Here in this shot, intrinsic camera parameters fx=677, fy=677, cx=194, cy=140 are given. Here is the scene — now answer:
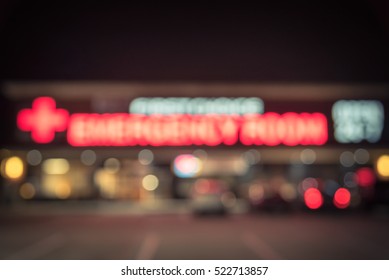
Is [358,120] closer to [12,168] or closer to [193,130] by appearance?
[193,130]

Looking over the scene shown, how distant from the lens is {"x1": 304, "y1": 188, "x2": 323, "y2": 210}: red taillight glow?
34812 millimetres

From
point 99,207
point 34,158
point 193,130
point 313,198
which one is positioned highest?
point 193,130

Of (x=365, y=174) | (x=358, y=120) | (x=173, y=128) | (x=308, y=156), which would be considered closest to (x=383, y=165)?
(x=365, y=174)

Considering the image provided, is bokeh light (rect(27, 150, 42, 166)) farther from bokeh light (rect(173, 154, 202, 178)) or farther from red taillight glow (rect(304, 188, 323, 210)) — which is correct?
red taillight glow (rect(304, 188, 323, 210))

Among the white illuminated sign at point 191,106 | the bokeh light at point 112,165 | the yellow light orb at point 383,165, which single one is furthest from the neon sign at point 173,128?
the bokeh light at point 112,165

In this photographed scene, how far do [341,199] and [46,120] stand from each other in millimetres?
16219

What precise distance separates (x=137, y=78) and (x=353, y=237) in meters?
11.4

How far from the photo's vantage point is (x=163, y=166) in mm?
47906

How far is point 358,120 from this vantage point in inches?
1040

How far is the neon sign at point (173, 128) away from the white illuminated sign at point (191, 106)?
18 centimetres

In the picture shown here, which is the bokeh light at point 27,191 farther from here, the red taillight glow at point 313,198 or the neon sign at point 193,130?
the neon sign at point 193,130

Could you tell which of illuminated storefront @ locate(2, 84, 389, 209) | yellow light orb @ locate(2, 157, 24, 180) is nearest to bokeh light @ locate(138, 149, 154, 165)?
yellow light orb @ locate(2, 157, 24, 180)

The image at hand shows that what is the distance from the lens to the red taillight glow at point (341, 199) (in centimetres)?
3456

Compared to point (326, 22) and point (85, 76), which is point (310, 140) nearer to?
point (326, 22)
